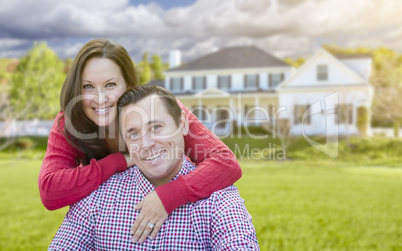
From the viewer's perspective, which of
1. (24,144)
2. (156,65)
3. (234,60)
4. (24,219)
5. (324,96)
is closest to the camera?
(24,219)

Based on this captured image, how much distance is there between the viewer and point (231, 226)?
1930 mm

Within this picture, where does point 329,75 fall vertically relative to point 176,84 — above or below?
above

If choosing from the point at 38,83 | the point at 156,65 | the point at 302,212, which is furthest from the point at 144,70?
the point at 302,212

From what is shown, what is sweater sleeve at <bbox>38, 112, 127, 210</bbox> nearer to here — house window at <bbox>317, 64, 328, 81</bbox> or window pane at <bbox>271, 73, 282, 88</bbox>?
house window at <bbox>317, 64, 328, 81</bbox>

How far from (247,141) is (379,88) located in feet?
32.9

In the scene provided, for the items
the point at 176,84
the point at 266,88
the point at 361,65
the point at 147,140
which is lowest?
the point at 147,140

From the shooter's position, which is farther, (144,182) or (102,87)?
(102,87)

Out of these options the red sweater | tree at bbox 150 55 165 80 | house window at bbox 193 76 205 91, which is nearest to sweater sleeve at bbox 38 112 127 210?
the red sweater

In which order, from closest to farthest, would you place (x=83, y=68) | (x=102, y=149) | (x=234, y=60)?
(x=83, y=68)
(x=102, y=149)
(x=234, y=60)

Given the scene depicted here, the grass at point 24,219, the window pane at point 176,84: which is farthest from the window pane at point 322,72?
the grass at point 24,219

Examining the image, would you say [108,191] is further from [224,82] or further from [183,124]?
[224,82]

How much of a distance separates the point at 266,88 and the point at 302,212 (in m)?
16.8

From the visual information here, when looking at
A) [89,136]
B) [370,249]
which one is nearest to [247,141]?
[370,249]

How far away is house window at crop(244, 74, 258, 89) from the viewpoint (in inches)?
974
